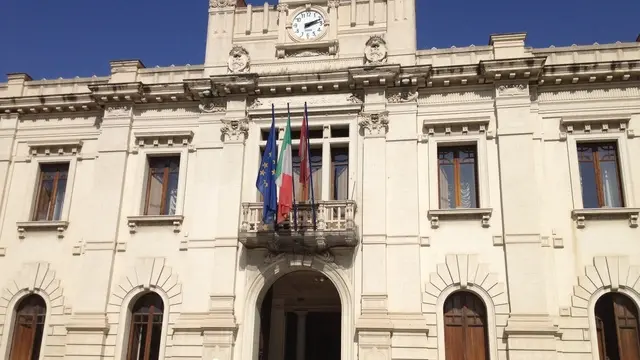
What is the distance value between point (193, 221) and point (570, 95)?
12712 mm

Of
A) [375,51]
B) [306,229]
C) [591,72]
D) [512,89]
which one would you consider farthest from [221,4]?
[591,72]

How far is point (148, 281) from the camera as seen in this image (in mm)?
19984

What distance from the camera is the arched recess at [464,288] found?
17859mm

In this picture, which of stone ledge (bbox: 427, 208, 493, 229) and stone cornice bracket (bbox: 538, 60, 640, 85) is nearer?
stone ledge (bbox: 427, 208, 493, 229)

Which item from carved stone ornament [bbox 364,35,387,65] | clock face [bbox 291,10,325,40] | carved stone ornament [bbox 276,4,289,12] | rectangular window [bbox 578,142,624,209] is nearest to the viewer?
rectangular window [bbox 578,142,624,209]

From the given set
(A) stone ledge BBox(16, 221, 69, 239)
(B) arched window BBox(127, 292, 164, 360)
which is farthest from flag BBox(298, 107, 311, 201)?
(A) stone ledge BBox(16, 221, 69, 239)

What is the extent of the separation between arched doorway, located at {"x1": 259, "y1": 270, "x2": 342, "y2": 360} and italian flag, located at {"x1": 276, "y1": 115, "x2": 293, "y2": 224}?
488 cm

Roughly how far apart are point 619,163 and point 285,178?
10.2 metres

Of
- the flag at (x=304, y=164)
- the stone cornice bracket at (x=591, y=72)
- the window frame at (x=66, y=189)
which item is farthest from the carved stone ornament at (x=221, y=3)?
the stone cornice bracket at (x=591, y=72)

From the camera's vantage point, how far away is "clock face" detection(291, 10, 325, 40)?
2180 centimetres

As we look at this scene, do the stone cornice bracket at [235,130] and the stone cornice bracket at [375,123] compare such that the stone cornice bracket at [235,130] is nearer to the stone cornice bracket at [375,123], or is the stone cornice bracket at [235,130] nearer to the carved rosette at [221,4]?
the stone cornice bracket at [375,123]

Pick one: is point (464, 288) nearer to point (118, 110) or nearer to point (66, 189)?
point (118, 110)

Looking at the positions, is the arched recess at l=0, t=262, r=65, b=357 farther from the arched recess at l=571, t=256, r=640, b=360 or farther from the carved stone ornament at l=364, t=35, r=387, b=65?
the arched recess at l=571, t=256, r=640, b=360

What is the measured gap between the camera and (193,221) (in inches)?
797
